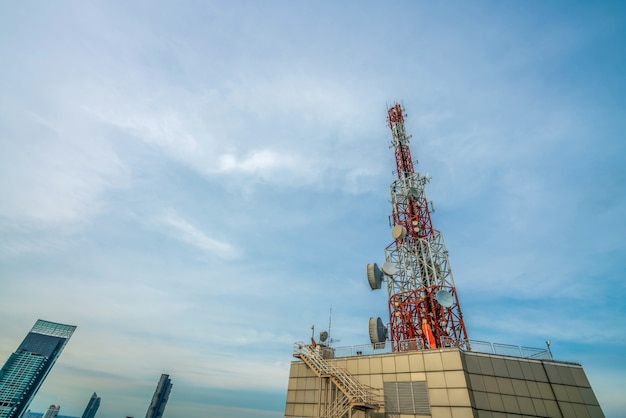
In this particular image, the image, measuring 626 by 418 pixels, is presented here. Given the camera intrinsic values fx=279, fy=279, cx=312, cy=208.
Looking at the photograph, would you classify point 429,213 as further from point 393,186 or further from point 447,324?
point 447,324

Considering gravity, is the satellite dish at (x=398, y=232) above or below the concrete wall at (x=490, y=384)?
above

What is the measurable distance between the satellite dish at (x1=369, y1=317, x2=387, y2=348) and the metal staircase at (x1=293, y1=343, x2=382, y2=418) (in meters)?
5.76

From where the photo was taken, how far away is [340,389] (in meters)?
22.3

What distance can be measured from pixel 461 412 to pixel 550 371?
316 inches

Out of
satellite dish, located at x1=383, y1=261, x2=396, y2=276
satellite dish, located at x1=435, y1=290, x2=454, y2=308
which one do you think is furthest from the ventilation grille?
satellite dish, located at x1=383, y1=261, x2=396, y2=276

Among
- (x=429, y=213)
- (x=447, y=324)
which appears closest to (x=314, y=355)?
(x=447, y=324)

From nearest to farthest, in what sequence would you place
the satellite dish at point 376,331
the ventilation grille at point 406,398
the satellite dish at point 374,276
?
the ventilation grille at point 406,398 → the satellite dish at point 376,331 → the satellite dish at point 374,276

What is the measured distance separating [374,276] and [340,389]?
13527 millimetres

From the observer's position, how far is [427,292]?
34.0 meters

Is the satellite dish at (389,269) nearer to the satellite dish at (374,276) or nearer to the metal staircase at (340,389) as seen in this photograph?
the satellite dish at (374,276)

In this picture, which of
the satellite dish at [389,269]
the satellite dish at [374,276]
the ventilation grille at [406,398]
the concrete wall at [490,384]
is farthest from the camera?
the satellite dish at [389,269]

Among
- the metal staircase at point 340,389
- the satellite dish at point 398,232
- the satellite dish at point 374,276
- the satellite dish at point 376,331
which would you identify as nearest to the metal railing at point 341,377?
the metal staircase at point 340,389

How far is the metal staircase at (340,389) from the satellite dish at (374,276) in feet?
34.2

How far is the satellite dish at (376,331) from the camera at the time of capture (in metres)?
28.5
